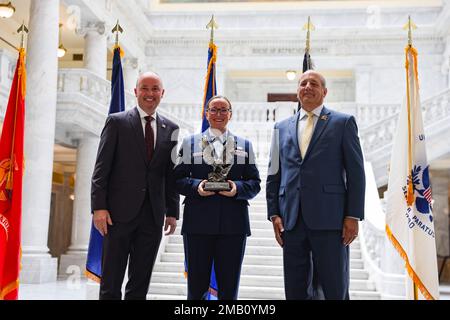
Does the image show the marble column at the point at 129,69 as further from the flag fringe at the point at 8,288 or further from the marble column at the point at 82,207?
the flag fringe at the point at 8,288

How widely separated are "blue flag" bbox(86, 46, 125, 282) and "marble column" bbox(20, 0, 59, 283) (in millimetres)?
4981

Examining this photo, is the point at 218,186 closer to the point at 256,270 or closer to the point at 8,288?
the point at 8,288

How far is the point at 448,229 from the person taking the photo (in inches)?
683

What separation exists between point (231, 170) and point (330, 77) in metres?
18.7

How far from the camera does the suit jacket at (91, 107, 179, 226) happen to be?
4.17 m

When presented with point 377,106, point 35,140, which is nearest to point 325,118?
point 35,140

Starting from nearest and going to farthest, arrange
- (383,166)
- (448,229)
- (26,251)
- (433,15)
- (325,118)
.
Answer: (325,118)
(26,251)
(383,166)
(448,229)
(433,15)

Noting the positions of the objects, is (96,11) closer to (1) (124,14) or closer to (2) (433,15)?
(1) (124,14)

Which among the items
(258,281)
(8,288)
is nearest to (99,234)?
(8,288)

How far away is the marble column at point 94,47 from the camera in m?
15.8

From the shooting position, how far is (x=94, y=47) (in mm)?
15906

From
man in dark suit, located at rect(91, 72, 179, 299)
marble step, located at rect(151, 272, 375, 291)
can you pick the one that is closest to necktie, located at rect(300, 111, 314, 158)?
man in dark suit, located at rect(91, 72, 179, 299)

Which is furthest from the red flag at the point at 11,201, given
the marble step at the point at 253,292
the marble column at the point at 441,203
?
the marble column at the point at 441,203

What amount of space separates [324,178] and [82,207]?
11478 millimetres
